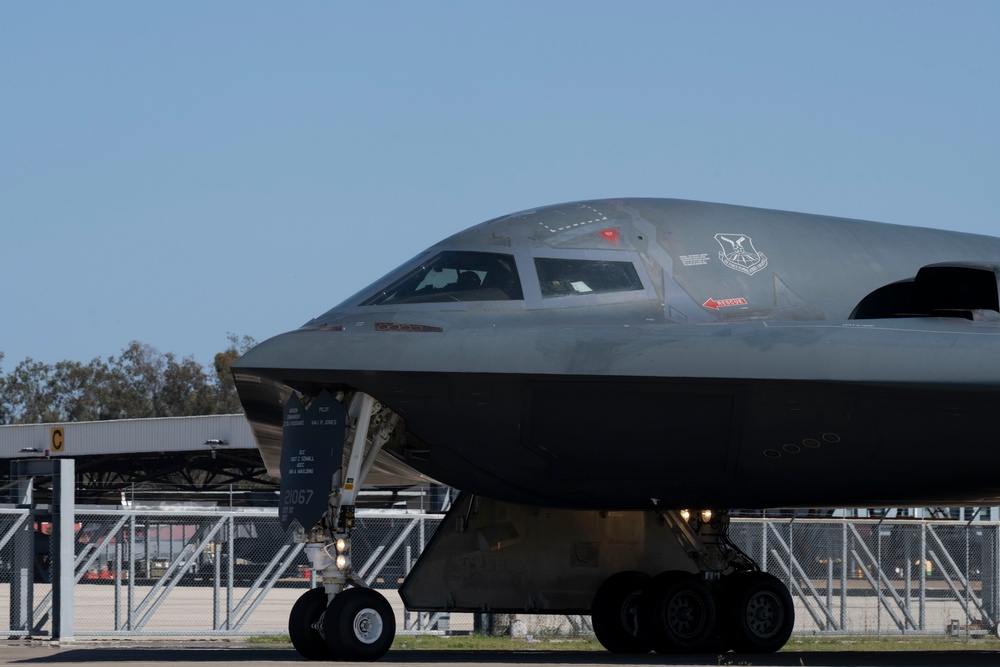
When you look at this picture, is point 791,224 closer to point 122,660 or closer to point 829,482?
point 829,482

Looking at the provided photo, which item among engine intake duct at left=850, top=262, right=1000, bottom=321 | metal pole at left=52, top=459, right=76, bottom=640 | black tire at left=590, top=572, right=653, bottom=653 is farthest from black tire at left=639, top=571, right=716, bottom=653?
metal pole at left=52, top=459, right=76, bottom=640

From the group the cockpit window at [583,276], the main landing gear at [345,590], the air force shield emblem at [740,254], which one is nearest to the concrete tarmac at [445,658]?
the main landing gear at [345,590]

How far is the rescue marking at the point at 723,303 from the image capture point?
12.3 m

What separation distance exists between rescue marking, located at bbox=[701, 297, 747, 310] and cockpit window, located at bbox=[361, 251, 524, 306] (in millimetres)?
1750

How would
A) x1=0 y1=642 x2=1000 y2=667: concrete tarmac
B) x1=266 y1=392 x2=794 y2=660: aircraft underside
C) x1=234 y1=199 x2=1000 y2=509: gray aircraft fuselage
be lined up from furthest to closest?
1. x1=266 y1=392 x2=794 y2=660: aircraft underside
2. x1=0 y1=642 x2=1000 y2=667: concrete tarmac
3. x1=234 y1=199 x2=1000 y2=509: gray aircraft fuselage

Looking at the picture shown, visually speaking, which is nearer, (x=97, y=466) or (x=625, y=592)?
(x=625, y=592)

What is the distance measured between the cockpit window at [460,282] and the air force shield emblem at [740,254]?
2.10 m

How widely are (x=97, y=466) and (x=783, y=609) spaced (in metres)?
44.0

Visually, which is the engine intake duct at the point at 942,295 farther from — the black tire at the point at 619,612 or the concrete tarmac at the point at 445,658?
the black tire at the point at 619,612

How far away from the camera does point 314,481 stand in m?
11.5

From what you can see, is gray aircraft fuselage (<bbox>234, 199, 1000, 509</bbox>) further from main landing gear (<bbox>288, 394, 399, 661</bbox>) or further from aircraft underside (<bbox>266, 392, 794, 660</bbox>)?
aircraft underside (<bbox>266, 392, 794, 660</bbox>)

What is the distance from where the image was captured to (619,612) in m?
14.8

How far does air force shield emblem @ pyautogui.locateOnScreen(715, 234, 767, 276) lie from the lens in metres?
12.8

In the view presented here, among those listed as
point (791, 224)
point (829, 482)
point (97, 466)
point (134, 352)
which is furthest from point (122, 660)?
point (134, 352)
